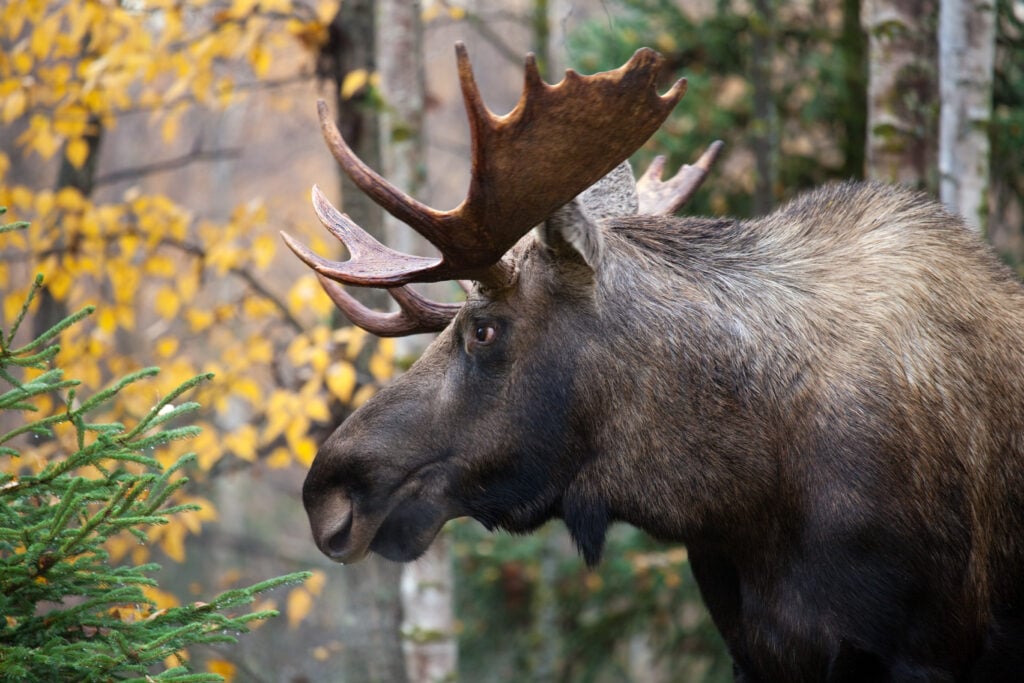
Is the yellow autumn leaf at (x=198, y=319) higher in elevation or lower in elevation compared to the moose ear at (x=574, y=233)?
lower

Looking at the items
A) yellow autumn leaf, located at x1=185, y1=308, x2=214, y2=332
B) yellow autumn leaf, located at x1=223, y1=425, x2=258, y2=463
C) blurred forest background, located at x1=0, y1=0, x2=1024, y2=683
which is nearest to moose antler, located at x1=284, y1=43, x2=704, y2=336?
blurred forest background, located at x1=0, y1=0, x2=1024, y2=683

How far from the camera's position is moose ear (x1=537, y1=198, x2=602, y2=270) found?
321 cm

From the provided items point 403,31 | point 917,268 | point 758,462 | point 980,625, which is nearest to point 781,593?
point 758,462

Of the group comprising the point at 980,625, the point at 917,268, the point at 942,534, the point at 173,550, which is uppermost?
the point at 917,268

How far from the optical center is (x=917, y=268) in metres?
3.41

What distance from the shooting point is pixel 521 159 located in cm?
299

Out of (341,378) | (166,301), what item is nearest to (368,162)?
(166,301)

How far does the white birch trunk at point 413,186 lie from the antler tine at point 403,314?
6.07 ft

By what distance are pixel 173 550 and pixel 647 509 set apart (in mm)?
3818

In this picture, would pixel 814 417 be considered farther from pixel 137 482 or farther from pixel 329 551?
pixel 137 482

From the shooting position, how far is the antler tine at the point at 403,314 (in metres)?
3.80

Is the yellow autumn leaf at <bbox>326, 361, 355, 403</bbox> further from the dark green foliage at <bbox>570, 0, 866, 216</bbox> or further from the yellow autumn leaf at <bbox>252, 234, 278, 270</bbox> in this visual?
the dark green foliage at <bbox>570, 0, 866, 216</bbox>

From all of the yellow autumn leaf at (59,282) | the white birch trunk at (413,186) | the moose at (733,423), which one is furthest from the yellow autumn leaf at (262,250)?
the moose at (733,423)

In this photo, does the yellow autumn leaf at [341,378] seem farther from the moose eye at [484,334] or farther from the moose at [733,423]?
the moose eye at [484,334]
